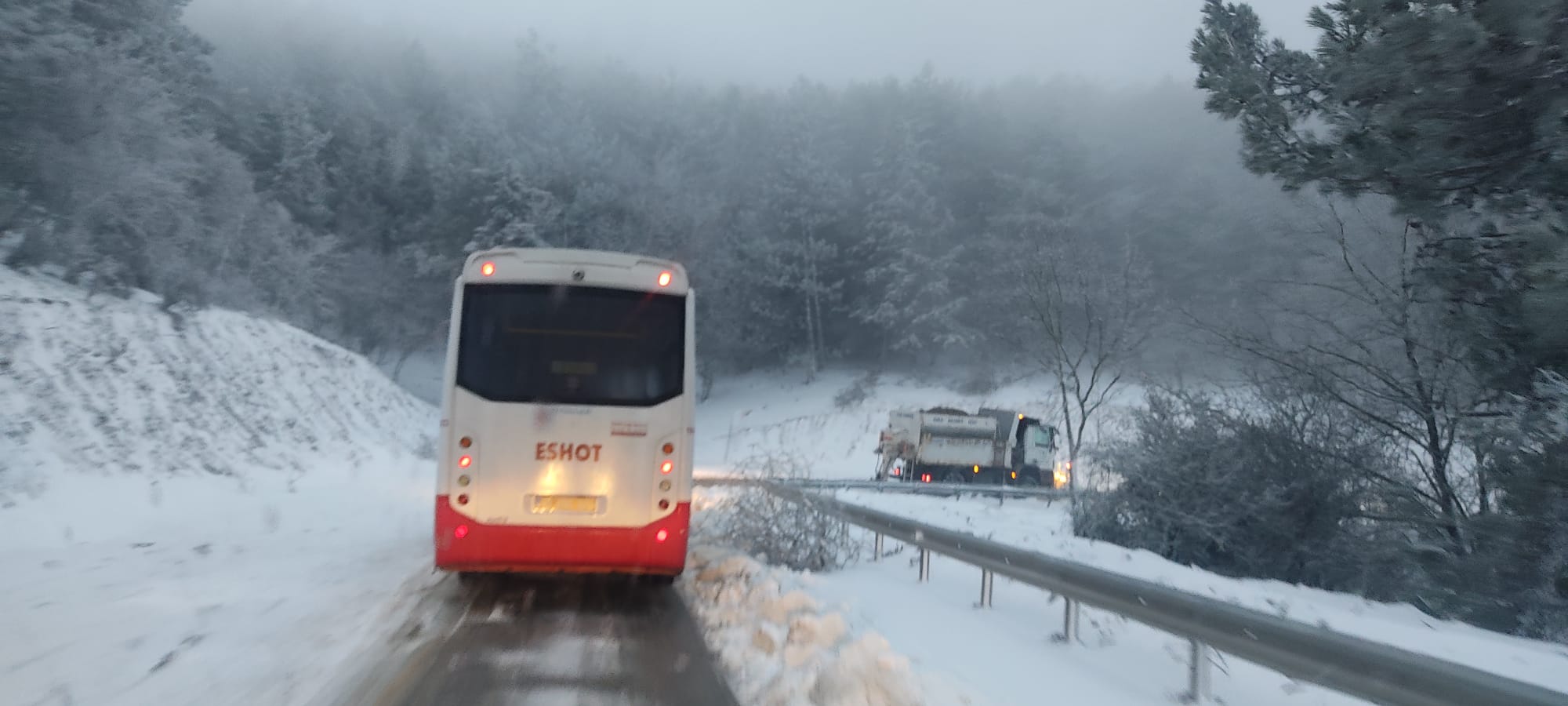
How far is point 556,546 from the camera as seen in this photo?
30.8 feet

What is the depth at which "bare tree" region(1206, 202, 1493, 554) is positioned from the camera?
1111 cm

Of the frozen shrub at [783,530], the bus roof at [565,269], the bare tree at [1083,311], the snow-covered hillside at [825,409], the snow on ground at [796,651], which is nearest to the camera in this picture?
the snow on ground at [796,651]

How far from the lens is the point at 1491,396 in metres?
10.1

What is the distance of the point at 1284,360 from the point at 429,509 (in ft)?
49.4

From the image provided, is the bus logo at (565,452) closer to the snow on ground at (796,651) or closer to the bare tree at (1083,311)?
the snow on ground at (796,651)

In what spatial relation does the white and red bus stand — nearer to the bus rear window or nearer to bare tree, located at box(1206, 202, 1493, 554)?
the bus rear window

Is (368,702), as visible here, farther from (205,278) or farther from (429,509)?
(205,278)

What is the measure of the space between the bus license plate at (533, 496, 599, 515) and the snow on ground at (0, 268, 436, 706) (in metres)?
1.54

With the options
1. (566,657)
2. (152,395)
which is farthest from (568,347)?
(152,395)

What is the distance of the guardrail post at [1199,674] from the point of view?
223 inches

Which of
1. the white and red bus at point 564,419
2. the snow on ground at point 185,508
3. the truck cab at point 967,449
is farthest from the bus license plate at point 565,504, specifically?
the truck cab at point 967,449

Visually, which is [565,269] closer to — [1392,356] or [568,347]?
[568,347]

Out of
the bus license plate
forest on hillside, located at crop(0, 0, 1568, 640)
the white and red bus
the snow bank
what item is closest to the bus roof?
the white and red bus

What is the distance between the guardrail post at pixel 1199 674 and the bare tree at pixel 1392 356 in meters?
6.34
